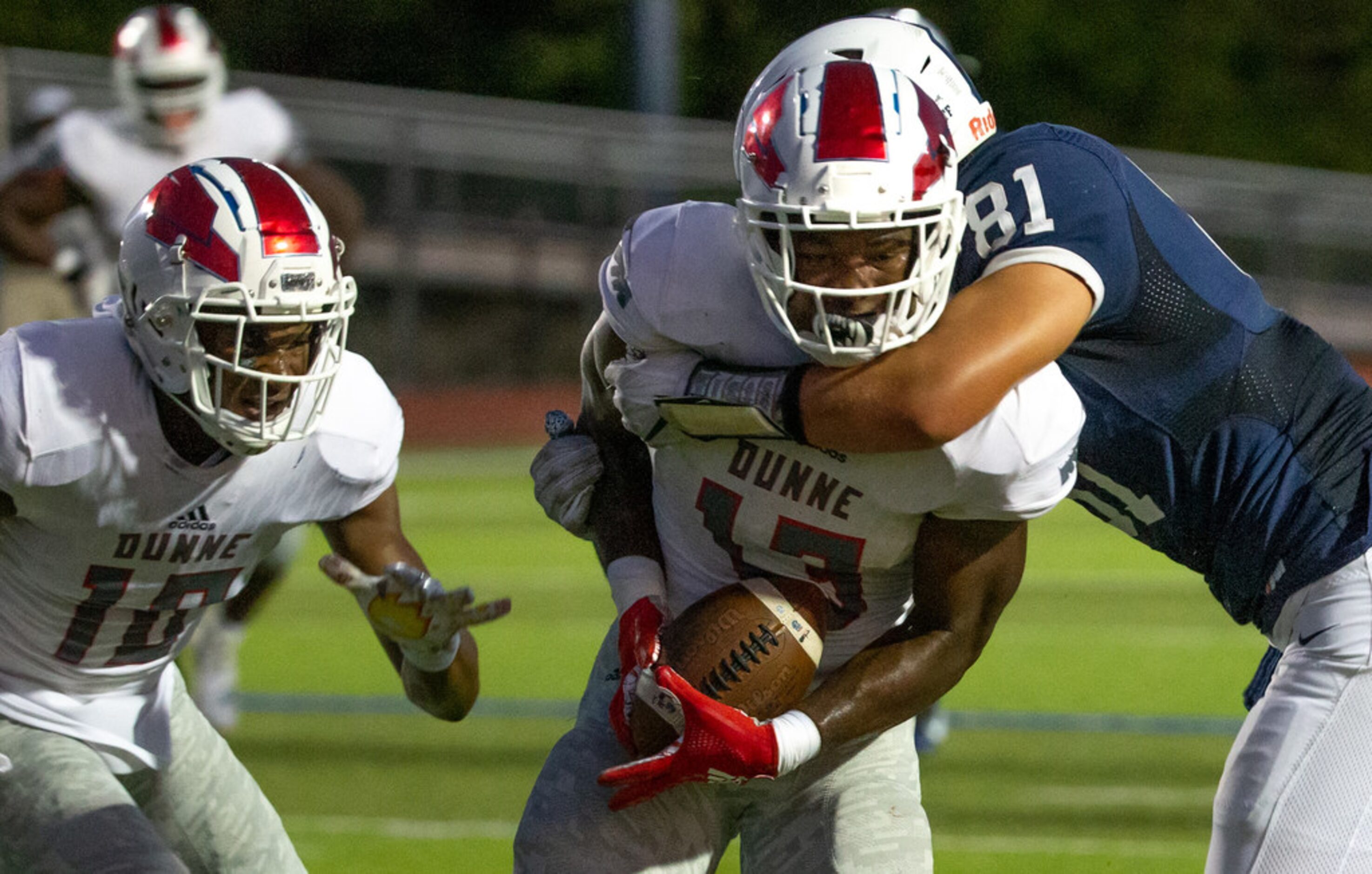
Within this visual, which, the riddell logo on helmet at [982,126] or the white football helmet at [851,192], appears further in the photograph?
the riddell logo on helmet at [982,126]

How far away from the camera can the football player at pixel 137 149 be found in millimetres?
6949

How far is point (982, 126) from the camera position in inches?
119

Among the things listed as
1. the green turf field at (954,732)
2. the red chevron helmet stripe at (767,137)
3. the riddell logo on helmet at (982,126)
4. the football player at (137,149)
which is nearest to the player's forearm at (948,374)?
the red chevron helmet stripe at (767,137)

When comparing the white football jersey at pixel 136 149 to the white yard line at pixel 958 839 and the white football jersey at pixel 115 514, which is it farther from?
the white football jersey at pixel 115 514

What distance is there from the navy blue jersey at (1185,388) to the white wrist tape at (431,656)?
1.02 metres

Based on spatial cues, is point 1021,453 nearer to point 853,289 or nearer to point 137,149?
point 853,289

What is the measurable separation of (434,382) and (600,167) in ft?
7.50

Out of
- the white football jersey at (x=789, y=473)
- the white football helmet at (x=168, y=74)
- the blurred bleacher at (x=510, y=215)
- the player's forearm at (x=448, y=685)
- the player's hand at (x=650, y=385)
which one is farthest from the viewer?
the blurred bleacher at (x=510, y=215)

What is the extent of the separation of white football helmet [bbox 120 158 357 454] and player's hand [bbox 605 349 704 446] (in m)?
0.43

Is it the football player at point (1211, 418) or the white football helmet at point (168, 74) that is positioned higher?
the football player at point (1211, 418)

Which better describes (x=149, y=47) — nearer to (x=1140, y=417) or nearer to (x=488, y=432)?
(x=1140, y=417)

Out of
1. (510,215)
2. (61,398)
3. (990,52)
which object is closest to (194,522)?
(61,398)

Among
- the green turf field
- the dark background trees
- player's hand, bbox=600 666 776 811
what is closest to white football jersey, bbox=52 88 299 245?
the green turf field

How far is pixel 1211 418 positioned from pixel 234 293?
4.89 feet
